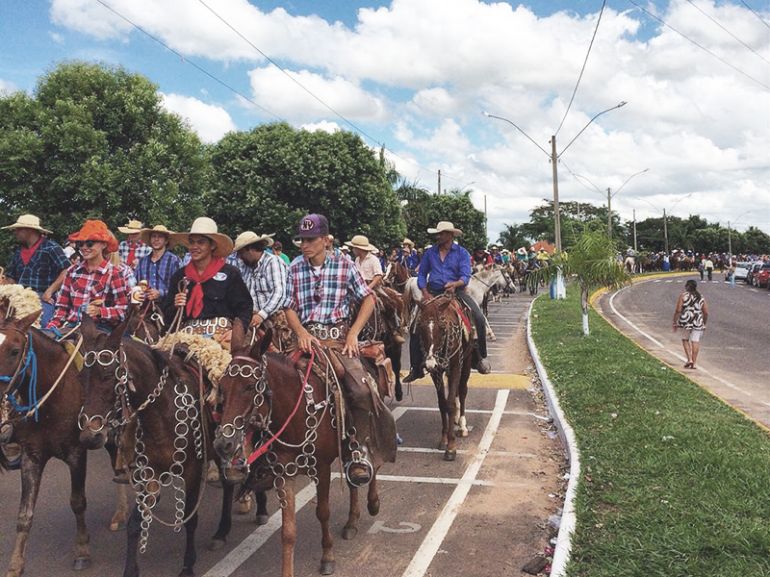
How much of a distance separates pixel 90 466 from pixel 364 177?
2342 centimetres

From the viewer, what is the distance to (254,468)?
4.45 m

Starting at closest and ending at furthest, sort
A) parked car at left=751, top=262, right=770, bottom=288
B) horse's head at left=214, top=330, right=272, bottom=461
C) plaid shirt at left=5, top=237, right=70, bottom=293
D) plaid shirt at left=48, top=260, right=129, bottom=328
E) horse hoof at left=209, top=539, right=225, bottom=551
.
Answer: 1. horse's head at left=214, top=330, right=272, bottom=461
2. horse hoof at left=209, top=539, right=225, bottom=551
3. plaid shirt at left=48, top=260, right=129, bottom=328
4. plaid shirt at left=5, top=237, right=70, bottom=293
5. parked car at left=751, top=262, right=770, bottom=288

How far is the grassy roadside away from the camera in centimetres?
445

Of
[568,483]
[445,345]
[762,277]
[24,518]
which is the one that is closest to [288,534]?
[24,518]

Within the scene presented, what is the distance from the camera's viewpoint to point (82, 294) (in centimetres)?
584

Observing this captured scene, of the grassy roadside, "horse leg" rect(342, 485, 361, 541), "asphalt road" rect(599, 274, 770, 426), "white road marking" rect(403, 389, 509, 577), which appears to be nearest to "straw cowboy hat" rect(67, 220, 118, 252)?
"horse leg" rect(342, 485, 361, 541)

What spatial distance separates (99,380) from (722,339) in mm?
17777

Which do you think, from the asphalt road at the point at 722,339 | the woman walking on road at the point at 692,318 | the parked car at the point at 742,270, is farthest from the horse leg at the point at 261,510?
the parked car at the point at 742,270

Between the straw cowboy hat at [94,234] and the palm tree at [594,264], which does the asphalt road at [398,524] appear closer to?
the straw cowboy hat at [94,234]

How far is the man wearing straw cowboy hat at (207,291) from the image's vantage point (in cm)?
528

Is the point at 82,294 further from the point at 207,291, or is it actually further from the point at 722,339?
the point at 722,339

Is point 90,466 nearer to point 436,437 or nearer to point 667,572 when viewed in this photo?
point 436,437

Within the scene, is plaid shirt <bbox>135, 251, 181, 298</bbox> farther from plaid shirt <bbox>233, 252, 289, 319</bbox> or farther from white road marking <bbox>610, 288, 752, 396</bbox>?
white road marking <bbox>610, 288, 752, 396</bbox>

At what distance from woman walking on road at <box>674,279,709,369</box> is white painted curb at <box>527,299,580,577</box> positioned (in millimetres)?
4062
